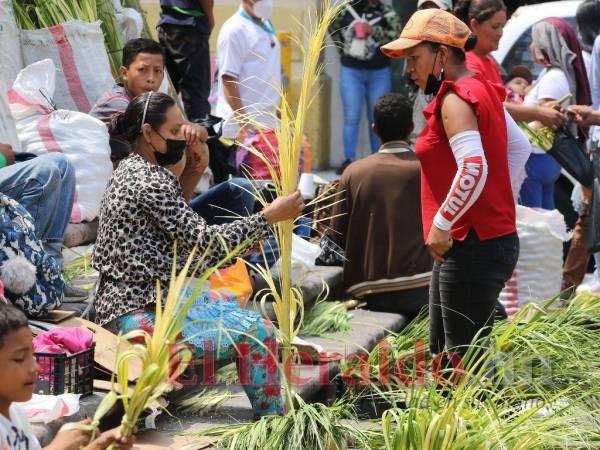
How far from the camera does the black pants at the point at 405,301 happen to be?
633 cm

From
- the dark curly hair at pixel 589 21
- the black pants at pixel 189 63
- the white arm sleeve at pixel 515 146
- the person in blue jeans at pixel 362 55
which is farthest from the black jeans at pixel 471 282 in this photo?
the person in blue jeans at pixel 362 55

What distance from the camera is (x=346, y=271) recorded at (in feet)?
21.4

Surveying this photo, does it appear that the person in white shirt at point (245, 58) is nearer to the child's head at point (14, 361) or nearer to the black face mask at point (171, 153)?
the black face mask at point (171, 153)

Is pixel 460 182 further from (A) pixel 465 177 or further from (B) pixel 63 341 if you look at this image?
(B) pixel 63 341

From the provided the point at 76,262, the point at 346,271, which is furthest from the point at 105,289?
the point at 346,271

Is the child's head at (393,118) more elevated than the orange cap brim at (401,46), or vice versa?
the orange cap brim at (401,46)

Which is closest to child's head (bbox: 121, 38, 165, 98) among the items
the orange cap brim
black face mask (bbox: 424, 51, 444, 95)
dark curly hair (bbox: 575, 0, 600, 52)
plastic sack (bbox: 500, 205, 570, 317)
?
the orange cap brim

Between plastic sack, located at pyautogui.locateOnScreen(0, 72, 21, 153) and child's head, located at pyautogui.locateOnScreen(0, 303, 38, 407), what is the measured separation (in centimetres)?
288


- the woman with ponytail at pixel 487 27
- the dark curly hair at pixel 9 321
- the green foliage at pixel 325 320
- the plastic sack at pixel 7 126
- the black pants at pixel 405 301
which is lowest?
the black pants at pixel 405 301

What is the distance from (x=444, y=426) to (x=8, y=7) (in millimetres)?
3930

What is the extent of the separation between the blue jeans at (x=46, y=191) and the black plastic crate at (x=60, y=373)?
1.06m

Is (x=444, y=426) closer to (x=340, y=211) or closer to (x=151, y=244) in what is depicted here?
(x=151, y=244)

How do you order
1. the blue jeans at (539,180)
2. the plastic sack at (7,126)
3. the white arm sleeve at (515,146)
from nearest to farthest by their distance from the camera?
1. the white arm sleeve at (515,146)
2. the plastic sack at (7,126)
3. the blue jeans at (539,180)

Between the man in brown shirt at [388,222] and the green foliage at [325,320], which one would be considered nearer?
the green foliage at [325,320]
